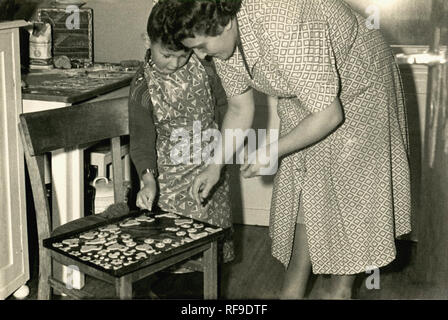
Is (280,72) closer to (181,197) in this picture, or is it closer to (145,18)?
(181,197)

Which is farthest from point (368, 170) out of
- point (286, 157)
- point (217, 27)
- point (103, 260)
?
point (103, 260)

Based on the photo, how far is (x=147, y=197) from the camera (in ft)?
6.40

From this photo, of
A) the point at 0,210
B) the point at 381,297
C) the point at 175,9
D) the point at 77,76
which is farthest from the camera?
the point at 77,76

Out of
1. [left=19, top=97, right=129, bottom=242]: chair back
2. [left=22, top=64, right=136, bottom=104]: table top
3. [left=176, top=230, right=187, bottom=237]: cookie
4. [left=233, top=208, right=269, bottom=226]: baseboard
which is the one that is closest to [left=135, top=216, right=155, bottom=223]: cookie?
[left=176, top=230, right=187, bottom=237]: cookie

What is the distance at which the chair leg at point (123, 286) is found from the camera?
1.58m

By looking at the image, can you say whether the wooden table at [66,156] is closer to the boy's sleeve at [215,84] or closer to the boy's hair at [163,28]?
the boy's sleeve at [215,84]

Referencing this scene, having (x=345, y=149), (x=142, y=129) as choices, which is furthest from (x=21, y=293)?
(x=345, y=149)

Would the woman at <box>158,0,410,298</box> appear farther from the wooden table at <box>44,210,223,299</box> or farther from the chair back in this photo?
the chair back

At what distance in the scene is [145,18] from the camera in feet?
10.4

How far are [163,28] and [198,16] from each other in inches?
4.6

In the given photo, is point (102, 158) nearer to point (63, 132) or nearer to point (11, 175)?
point (11, 175)

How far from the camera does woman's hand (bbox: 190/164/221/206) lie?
1905 millimetres

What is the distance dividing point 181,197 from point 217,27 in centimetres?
69
